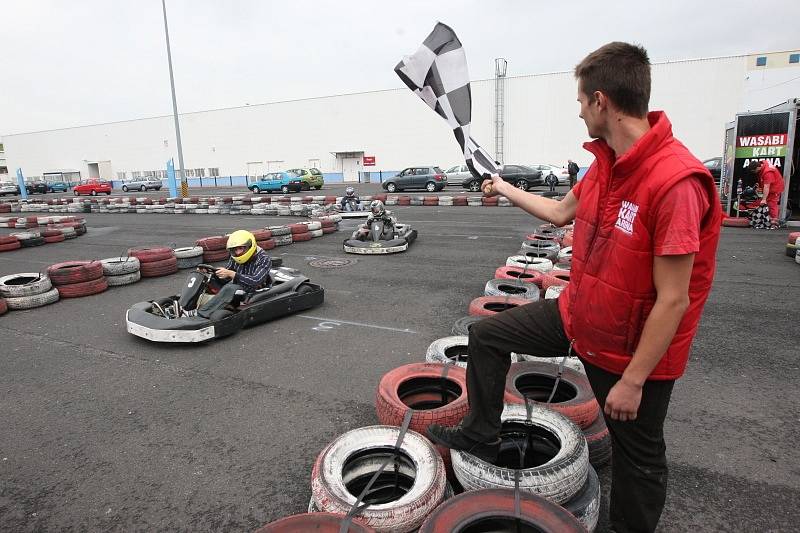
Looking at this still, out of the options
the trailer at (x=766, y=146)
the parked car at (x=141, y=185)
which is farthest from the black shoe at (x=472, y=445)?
the parked car at (x=141, y=185)

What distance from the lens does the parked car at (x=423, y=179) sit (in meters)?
25.2

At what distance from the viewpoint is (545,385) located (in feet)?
10.4

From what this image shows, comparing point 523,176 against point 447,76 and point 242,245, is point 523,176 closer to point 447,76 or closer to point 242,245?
point 242,245

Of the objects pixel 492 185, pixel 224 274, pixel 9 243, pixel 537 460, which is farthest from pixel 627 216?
pixel 9 243

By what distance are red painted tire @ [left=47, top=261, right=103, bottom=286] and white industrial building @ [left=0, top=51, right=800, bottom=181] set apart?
1204 inches

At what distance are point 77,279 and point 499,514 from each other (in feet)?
23.7

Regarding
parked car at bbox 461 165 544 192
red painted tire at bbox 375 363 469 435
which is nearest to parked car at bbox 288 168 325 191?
parked car at bbox 461 165 544 192

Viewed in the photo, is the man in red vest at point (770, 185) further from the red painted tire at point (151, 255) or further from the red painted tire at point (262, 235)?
the red painted tire at point (151, 255)

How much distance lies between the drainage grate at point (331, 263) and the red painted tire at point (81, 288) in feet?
11.1

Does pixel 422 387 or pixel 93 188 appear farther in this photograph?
pixel 93 188

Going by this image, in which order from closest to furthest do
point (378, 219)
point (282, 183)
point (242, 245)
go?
point (242, 245) < point (378, 219) < point (282, 183)

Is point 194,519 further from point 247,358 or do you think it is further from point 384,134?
point 384,134

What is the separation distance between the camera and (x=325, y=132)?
1657 inches

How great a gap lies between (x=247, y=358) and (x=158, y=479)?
1.77 m
